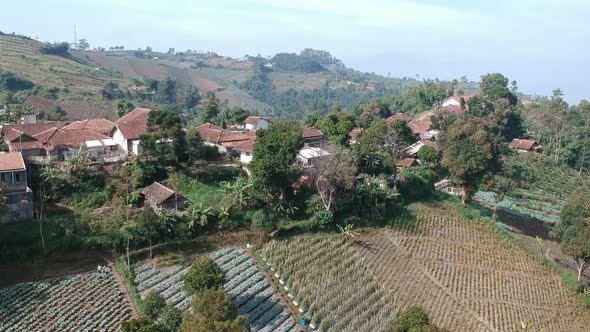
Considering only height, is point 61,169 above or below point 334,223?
above

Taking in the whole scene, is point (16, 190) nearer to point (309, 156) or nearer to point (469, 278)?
point (309, 156)

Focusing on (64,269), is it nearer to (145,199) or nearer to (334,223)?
(145,199)

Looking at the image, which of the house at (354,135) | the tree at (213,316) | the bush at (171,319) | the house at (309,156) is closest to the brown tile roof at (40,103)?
the house at (354,135)

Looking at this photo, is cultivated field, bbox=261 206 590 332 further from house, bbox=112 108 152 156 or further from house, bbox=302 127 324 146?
house, bbox=112 108 152 156

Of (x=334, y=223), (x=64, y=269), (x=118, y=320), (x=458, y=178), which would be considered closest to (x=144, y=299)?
(x=118, y=320)

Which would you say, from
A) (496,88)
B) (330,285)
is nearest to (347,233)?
(330,285)
